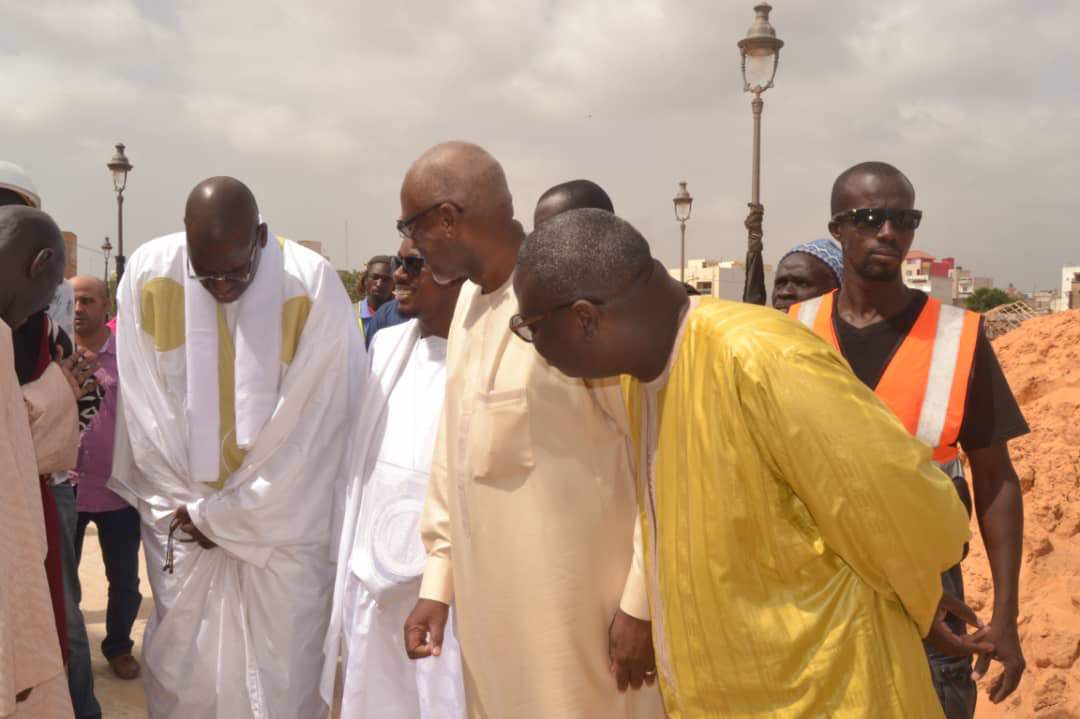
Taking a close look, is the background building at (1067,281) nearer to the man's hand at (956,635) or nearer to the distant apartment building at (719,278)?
the distant apartment building at (719,278)

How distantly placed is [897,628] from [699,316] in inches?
26.0

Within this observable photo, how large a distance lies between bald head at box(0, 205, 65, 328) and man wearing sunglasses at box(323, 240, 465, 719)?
1.14 metres

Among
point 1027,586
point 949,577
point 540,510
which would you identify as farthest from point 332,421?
point 1027,586

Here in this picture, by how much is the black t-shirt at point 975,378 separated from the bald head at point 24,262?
7.91 ft

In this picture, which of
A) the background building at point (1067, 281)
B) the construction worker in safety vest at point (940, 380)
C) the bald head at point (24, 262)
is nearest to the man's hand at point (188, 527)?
the bald head at point (24, 262)

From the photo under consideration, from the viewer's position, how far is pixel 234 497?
3539 mm

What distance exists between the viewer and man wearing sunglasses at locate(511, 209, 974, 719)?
4.75ft

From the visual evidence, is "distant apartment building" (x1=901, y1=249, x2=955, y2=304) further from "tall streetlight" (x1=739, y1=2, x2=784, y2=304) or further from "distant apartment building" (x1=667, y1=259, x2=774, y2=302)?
"tall streetlight" (x1=739, y1=2, x2=784, y2=304)

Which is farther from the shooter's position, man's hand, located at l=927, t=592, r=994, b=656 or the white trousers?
the white trousers

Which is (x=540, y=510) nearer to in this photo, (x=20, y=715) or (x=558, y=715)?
(x=558, y=715)

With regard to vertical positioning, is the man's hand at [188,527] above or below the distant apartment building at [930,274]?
below

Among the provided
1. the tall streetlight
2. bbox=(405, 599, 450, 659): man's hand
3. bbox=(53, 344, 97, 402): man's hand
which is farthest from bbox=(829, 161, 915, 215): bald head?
the tall streetlight

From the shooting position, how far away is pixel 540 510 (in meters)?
2.20

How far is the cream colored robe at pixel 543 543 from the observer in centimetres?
216
